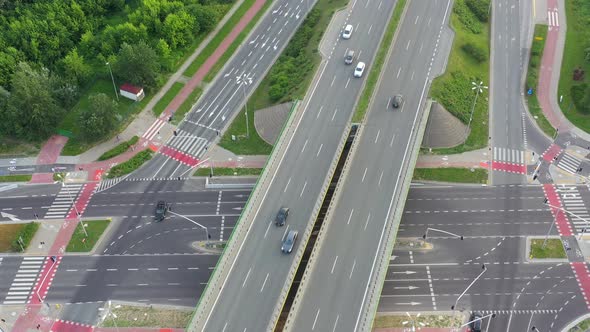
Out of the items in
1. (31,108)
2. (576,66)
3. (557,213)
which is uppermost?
(576,66)

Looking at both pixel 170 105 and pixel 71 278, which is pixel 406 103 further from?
pixel 71 278

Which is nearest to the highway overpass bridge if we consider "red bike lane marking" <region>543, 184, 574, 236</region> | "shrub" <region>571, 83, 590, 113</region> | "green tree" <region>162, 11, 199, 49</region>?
"red bike lane marking" <region>543, 184, 574, 236</region>

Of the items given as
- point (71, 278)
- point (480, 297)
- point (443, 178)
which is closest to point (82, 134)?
point (71, 278)

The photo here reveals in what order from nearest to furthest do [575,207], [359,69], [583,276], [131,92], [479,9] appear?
1. [583,276]
2. [575,207]
3. [359,69]
4. [131,92]
5. [479,9]

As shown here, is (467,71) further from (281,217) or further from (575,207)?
(281,217)

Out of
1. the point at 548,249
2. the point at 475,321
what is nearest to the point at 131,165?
the point at 475,321
